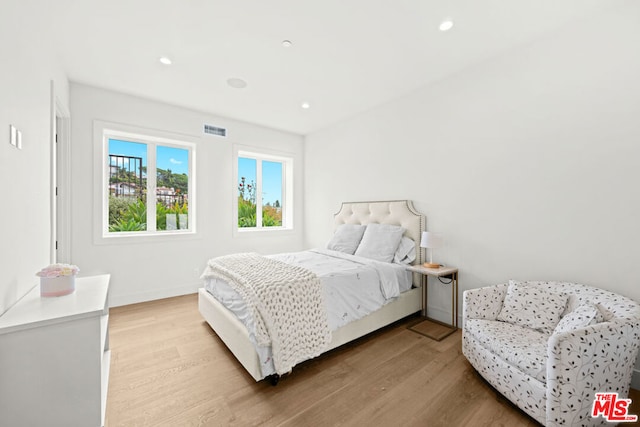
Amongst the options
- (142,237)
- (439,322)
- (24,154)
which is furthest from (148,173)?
(439,322)

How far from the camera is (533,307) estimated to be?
1989mm

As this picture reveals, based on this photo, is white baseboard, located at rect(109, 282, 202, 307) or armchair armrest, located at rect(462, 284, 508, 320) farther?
white baseboard, located at rect(109, 282, 202, 307)

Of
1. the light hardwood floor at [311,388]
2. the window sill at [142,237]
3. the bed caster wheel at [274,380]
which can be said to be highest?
the window sill at [142,237]

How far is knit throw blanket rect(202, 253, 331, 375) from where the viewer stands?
1.82m

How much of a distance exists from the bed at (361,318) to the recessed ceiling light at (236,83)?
2.12 m

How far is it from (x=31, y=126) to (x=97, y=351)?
→ 162 centimetres

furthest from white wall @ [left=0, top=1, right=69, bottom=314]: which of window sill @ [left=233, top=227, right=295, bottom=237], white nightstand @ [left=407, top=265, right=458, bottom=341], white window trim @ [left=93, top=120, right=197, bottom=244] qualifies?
white nightstand @ [left=407, top=265, right=458, bottom=341]

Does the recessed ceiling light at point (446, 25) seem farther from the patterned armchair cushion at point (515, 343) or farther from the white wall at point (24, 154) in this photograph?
the white wall at point (24, 154)

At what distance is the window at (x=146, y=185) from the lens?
349 cm

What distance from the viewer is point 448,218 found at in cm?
292

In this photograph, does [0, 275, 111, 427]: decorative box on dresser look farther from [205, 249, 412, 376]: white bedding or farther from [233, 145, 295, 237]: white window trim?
[233, 145, 295, 237]: white window trim

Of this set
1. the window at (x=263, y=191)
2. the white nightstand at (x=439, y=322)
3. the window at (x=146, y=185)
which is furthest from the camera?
the window at (x=263, y=191)

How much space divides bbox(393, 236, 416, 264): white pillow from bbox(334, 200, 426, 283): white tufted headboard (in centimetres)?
4

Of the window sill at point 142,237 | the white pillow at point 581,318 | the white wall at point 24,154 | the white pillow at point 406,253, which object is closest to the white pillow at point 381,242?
the white pillow at point 406,253
